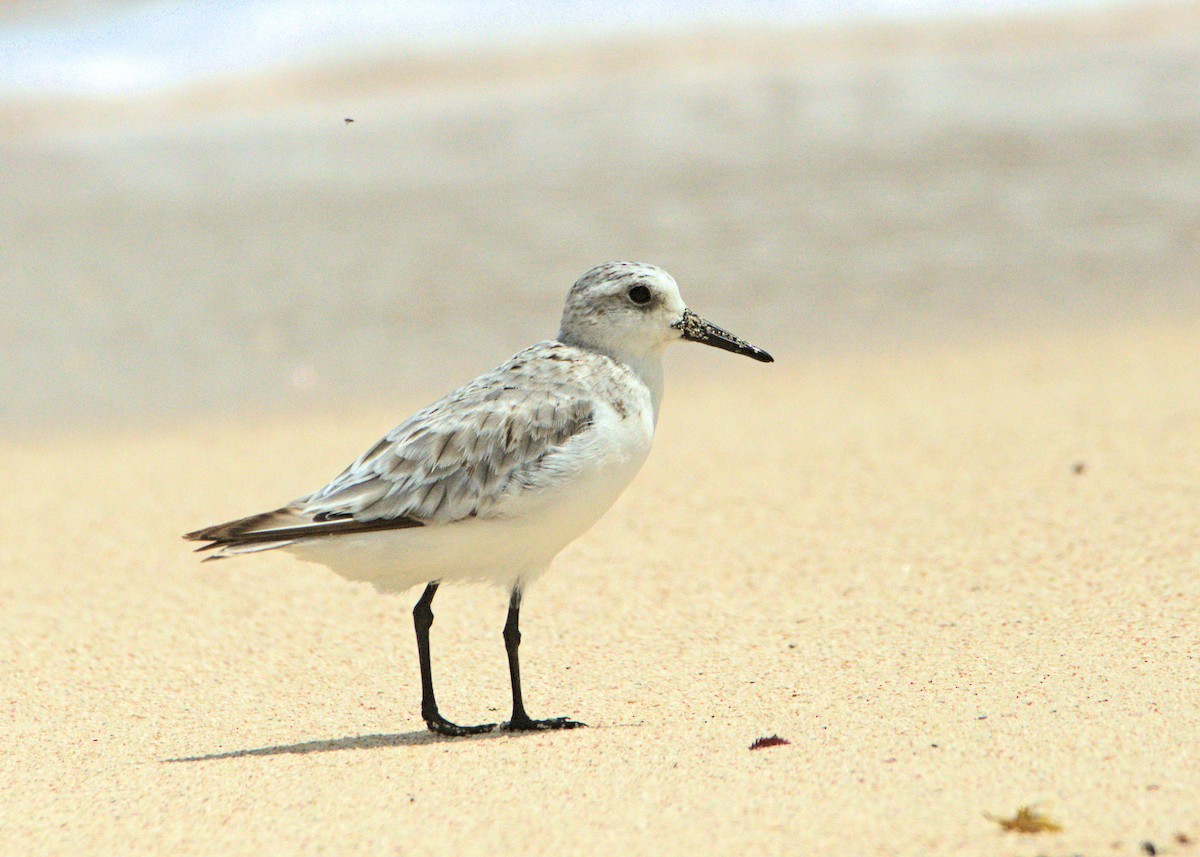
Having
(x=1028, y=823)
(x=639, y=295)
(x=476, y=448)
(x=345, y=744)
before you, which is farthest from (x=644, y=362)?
(x=1028, y=823)

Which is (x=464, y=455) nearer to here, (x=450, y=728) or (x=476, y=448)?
(x=476, y=448)

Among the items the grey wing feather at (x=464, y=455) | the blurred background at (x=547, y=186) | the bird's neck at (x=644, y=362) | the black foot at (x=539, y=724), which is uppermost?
the blurred background at (x=547, y=186)

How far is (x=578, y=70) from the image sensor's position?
21.3m

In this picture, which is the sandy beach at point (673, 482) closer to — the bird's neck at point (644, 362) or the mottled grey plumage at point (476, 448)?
the mottled grey plumage at point (476, 448)

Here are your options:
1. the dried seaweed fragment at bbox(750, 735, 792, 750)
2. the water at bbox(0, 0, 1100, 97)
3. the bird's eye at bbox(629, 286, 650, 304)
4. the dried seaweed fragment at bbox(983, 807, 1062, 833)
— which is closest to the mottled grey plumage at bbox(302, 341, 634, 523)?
the bird's eye at bbox(629, 286, 650, 304)

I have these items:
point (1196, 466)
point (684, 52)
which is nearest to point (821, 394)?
point (1196, 466)

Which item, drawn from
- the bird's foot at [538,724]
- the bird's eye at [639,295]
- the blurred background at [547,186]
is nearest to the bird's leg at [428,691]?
the bird's foot at [538,724]

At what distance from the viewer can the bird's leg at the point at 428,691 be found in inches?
188

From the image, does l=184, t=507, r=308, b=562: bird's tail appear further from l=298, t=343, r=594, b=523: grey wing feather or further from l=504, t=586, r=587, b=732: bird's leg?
l=504, t=586, r=587, b=732: bird's leg

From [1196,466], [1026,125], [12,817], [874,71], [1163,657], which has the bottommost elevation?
[12,817]

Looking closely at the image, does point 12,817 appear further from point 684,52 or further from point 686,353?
point 684,52

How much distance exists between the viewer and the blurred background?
1091cm

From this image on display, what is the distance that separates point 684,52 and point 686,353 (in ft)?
40.0

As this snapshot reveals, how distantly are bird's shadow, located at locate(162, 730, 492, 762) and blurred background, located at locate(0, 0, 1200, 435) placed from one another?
530 centimetres
